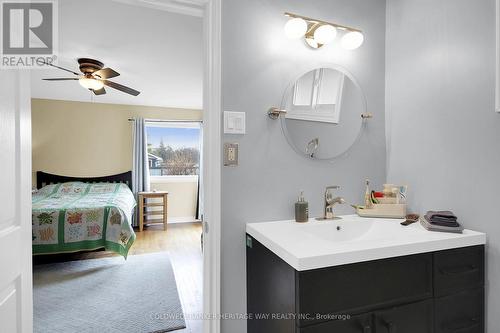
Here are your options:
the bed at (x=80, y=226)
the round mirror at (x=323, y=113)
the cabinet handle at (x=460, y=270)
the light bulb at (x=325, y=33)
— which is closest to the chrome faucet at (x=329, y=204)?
the round mirror at (x=323, y=113)

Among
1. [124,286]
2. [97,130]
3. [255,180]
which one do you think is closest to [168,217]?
[97,130]

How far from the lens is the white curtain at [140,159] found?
499cm

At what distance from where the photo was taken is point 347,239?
4.64ft

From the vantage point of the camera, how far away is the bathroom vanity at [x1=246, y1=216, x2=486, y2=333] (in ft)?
3.00

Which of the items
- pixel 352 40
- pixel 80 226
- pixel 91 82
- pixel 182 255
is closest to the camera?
pixel 352 40

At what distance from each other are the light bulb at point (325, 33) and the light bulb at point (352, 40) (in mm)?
129

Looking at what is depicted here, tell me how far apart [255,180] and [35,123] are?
16.4 feet

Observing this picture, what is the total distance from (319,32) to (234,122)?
0.69 metres

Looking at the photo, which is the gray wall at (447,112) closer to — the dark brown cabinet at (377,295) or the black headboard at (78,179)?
the dark brown cabinet at (377,295)

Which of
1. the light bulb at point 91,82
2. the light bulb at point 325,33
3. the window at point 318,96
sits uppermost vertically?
the light bulb at point 91,82

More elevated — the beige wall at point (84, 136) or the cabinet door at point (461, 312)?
the beige wall at point (84, 136)

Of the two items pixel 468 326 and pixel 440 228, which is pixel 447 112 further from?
pixel 468 326

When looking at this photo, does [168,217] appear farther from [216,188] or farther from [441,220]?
[441,220]

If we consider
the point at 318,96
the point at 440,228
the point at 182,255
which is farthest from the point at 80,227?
Answer: the point at 440,228
